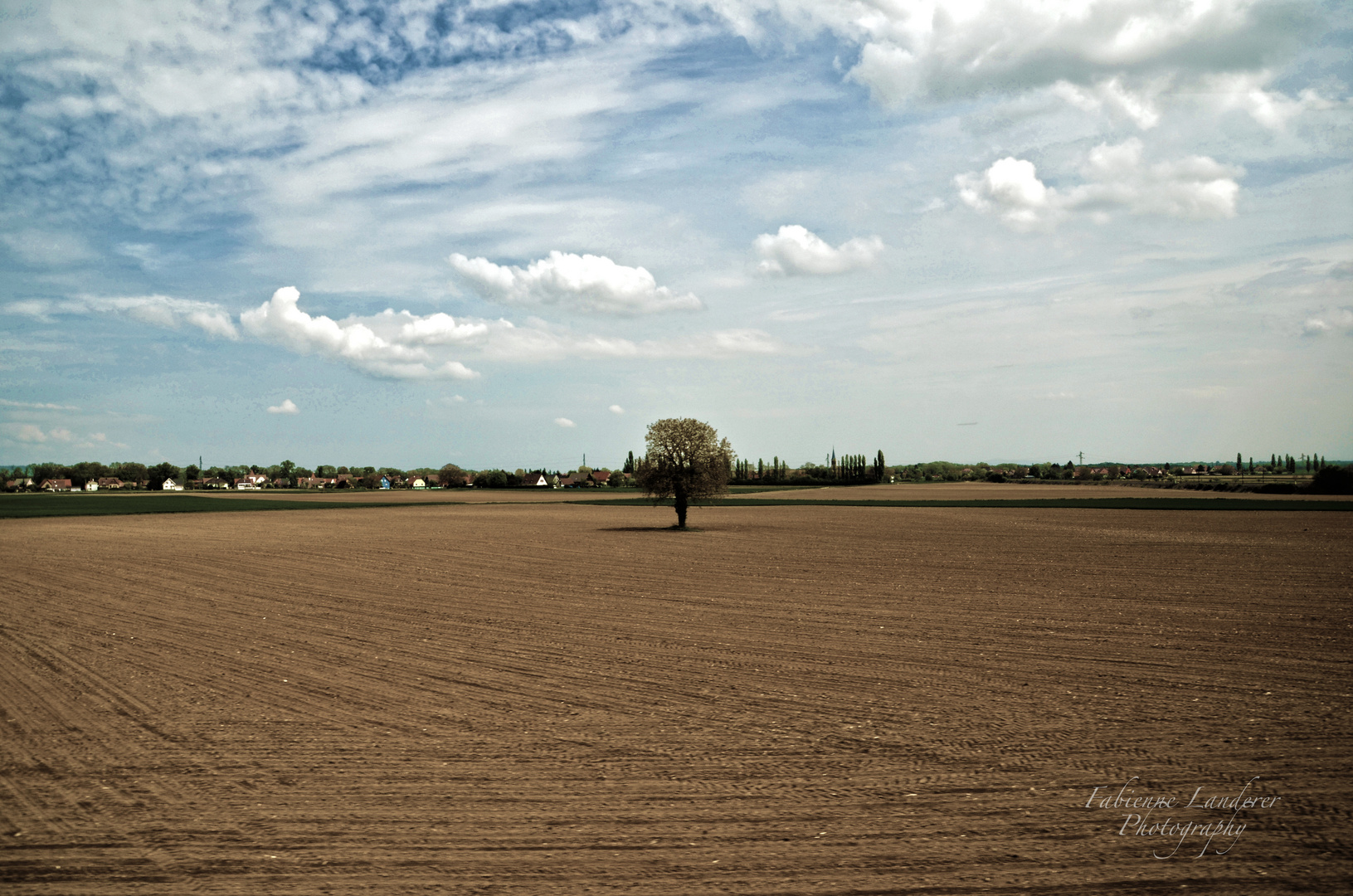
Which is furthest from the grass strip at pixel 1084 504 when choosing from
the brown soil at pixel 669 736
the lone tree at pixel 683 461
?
the brown soil at pixel 669 736

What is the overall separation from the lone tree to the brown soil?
26362 mm

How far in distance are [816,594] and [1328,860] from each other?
15.9m

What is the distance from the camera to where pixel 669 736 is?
33.3ft

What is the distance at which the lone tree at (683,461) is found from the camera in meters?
51.1

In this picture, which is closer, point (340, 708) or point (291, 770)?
point (291, 770)

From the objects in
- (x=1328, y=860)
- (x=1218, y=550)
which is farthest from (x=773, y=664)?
(x=1218, y=550)

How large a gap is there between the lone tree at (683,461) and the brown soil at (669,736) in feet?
86.5

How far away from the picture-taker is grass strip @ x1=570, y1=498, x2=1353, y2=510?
242ft

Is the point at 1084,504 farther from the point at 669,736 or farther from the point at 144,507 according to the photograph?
the point at 144,507

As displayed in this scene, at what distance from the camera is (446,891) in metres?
6.39

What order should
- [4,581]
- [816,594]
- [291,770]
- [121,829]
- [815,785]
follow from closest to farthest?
[121,829] < [815,785] < [291,770] < [816,594] < [4,581]

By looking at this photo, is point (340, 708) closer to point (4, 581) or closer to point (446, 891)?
point (446, 891)

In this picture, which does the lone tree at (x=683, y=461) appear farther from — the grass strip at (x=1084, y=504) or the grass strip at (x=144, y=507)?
the grass strip at (x=144, y=507)

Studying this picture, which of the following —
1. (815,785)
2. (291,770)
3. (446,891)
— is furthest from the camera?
(291,770)
